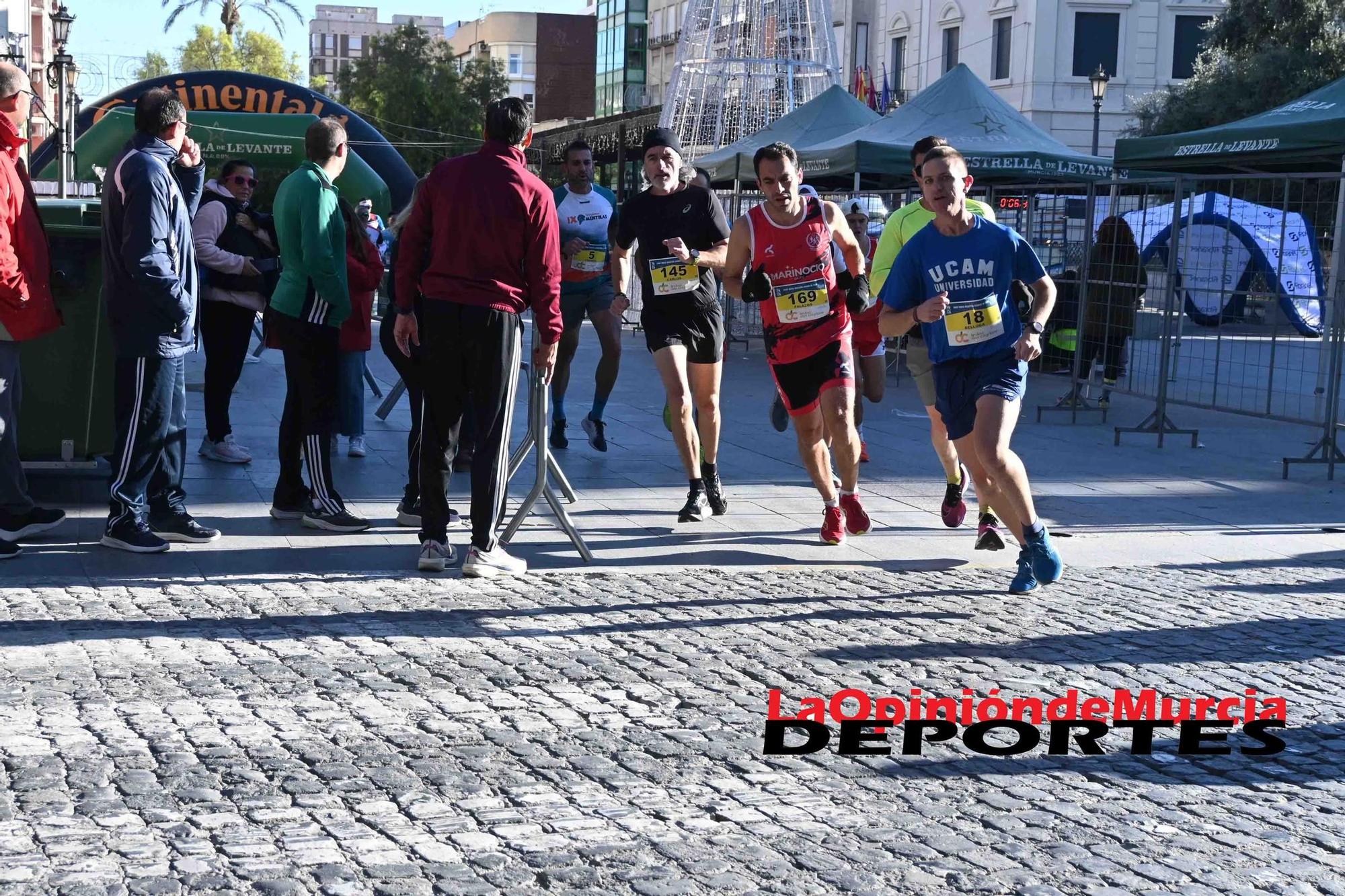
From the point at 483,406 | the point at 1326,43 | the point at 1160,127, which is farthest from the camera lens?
the point at 1160,127

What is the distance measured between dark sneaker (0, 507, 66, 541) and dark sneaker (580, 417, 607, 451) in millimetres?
Answer: 4071

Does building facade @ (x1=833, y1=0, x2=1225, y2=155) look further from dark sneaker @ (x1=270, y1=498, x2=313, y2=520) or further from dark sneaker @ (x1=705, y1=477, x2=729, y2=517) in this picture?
dark sneaker @ (x1=270, y1=498, x2=313, y2=520)

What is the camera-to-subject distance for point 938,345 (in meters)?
7.04

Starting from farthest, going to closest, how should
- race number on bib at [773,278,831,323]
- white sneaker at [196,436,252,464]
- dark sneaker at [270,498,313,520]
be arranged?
white sneaker at [196,436,252,464]
dark sneaker at [270,498,313,520]
race number on bib at [773,278,831,323]

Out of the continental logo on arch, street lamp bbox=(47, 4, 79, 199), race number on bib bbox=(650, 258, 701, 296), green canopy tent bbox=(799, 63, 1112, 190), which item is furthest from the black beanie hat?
the continental logo on arch

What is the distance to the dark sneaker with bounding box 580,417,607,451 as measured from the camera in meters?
11.3

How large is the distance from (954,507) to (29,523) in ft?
14.6

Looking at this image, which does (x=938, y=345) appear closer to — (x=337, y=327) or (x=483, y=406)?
(x=483, y=406)

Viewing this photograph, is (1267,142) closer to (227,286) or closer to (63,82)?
(227,286)

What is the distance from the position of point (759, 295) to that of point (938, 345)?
1.07m

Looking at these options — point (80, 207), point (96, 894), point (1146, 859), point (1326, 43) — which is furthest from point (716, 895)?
point (1326, 43)

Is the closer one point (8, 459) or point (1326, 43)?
point (8, 459)

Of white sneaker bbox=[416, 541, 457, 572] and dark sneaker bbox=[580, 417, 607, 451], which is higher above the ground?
dark sneaker bbox=[580, 417, 607, 451]

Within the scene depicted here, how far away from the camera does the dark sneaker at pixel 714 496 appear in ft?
28.7
